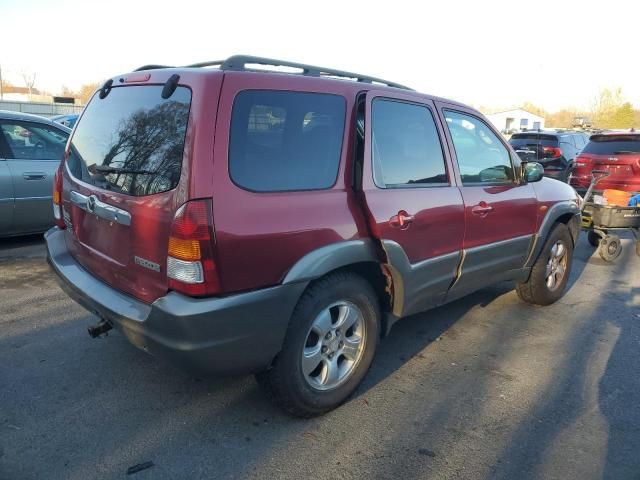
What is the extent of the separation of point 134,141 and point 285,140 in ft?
2.60

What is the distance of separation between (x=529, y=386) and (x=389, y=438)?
1185 millimetres

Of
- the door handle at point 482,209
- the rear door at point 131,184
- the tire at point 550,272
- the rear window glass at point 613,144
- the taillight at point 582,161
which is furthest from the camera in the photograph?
the taillight at point 582,161

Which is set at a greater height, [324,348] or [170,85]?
[170,85]

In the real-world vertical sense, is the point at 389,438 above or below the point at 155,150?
below

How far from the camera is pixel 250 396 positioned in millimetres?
3062

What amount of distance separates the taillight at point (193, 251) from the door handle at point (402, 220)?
3.78 feet

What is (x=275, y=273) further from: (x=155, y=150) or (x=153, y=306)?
(x=155, y=150)

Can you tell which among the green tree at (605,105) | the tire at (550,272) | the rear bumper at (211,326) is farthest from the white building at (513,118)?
the rear bumper at (211,326)

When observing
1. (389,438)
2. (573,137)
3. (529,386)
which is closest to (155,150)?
(389,438)

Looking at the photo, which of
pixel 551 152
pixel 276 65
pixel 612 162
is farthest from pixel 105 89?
pixel 551 152

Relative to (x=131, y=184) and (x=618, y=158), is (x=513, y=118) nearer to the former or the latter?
(x=618, y=158)

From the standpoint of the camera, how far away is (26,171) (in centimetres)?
571

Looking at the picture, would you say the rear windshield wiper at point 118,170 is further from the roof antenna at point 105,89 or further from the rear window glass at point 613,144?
the rear window glass at point 613,144

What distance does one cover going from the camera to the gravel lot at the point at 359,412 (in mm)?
2492
